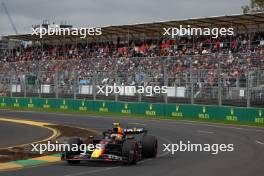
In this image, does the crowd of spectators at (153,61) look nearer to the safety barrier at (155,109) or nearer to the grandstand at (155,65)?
the grandstand at (155,65)

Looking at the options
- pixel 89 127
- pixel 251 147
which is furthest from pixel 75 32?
pixel 251 147

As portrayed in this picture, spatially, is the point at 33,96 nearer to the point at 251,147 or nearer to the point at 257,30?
the point at 257,30

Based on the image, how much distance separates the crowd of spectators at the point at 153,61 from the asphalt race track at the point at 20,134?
10.8 metres

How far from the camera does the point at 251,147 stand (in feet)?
62.2

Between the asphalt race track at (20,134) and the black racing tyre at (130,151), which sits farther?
the asphalt race track at (20,134)

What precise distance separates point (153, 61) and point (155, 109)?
9.99 ft

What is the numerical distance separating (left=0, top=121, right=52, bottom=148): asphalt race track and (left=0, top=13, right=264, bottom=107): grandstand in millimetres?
10690

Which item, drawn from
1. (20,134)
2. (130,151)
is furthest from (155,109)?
(130,151)

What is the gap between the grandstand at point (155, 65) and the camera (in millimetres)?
31797

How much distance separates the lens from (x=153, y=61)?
3631 cm

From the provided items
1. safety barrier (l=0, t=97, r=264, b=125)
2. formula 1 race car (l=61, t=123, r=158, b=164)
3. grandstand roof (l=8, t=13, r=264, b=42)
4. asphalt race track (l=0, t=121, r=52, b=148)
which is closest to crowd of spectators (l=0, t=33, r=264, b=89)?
grandstand roof (l=8, t=13, r=264, b=42)

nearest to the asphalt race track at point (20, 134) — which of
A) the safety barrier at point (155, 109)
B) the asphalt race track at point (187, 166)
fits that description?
the asphalt race track at point (187, 166)

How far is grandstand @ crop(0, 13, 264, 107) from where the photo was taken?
31.8 meters

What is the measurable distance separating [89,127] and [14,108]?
2114cm
